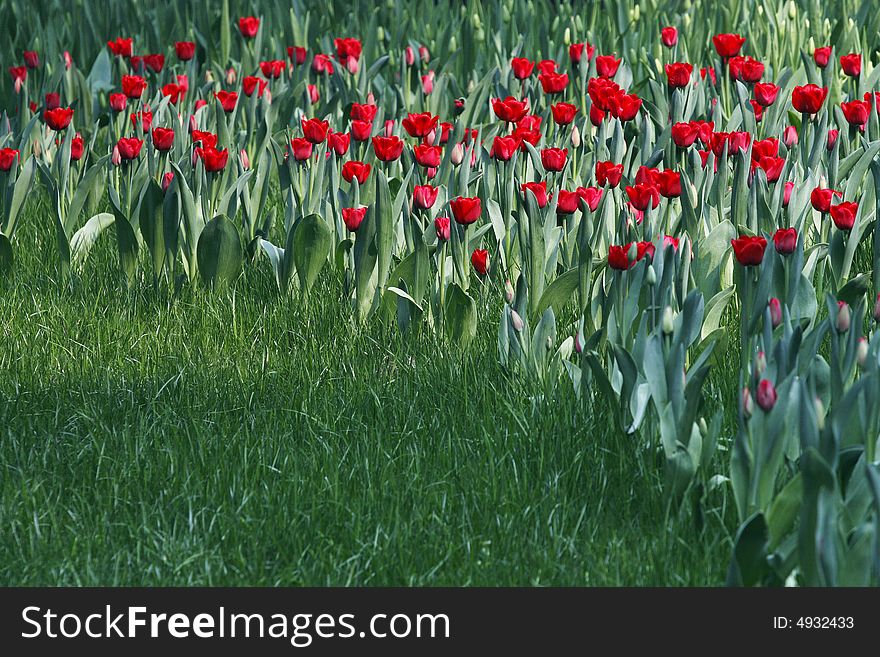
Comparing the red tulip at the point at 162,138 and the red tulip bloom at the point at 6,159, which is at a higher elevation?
the red tulip at the point at 162,138

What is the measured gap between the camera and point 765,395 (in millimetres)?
2020

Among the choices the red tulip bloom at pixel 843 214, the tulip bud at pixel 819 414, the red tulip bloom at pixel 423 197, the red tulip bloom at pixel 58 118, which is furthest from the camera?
the red tulip bloom at pixel 58 118

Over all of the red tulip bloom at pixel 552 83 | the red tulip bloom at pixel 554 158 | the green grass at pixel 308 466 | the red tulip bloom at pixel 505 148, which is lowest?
the green grass at pixel 308 466

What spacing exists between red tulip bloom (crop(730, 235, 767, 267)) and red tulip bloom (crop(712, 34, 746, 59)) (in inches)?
76.3

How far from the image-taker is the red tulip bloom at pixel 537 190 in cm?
307

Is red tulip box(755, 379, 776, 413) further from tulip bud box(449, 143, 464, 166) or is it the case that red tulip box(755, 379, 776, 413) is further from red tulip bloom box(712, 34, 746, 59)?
red tulip bloom box(712, 34, 746, 59)

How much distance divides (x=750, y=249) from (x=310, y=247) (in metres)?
1.40

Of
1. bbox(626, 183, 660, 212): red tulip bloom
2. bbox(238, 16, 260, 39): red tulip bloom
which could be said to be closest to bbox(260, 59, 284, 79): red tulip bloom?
bbox(238, 16, 260, 39): red tulip bloom

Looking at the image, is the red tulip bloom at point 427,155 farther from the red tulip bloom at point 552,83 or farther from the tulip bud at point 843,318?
the tulip bud at point 843,318

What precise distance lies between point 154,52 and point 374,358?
3449 millimetres

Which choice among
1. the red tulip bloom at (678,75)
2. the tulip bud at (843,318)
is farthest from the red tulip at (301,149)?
the tulip bud at (843,318)

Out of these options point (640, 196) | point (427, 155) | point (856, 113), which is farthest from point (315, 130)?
point (856, 113)

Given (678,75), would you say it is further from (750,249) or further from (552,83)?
(750,249)

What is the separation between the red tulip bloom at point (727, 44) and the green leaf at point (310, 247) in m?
1.59
